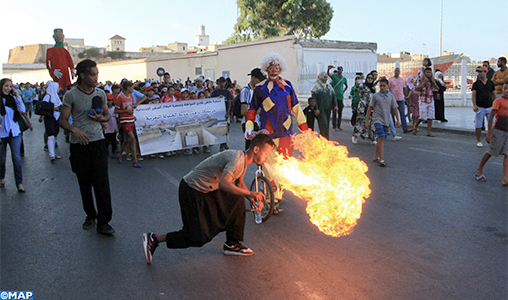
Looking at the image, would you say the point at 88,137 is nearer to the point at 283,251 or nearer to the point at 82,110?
the point at 82,110

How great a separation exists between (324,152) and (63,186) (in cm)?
525

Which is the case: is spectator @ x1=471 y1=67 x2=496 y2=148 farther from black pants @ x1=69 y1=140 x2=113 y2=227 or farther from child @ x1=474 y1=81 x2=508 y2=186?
black pants @ x1=69 y1=140 x2=113 y2=227

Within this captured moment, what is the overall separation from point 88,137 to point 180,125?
21.1ft

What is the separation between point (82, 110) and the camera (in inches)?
209

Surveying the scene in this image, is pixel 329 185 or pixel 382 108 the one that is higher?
pixel 382 108

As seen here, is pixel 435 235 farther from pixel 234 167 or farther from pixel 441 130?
pixel 441 130

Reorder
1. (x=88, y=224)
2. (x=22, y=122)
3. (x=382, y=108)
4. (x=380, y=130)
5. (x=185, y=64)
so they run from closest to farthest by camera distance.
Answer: (x=88, y=224)
(x=22, y=122)
(x=380, y=130)
(x=382, y=108)
(x=185, y=64)

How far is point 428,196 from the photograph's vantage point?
6.82 meters

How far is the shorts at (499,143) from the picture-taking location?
7246 mm

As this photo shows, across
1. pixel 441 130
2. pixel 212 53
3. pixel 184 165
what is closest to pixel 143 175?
pixel 184 165

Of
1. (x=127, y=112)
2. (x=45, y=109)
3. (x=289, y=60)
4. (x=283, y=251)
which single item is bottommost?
(x=283, y=251)

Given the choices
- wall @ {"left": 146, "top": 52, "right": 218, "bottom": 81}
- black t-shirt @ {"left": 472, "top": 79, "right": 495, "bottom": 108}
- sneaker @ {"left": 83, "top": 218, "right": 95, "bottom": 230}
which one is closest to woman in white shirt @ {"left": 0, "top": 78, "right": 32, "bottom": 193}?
sneaker @ {"left": 83, "top": 218, "right": 95, "bottom": 230}

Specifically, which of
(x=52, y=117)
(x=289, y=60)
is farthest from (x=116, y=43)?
(x=52, y=117)

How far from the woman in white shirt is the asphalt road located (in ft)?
1.68
